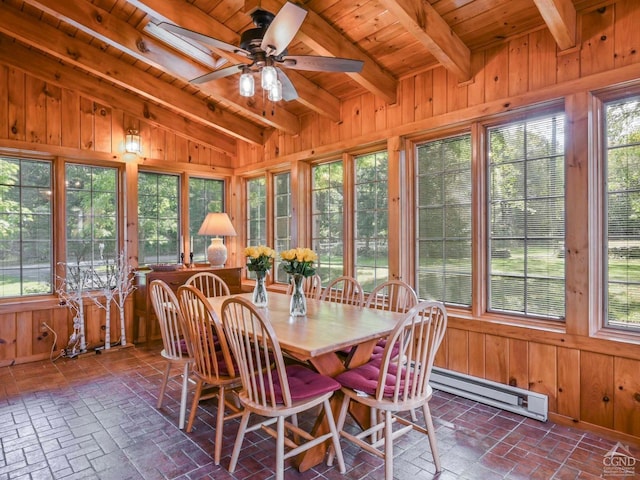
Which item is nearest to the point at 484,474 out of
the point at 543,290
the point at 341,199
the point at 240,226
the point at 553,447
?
the point at 553,447

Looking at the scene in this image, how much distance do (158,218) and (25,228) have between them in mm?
1428

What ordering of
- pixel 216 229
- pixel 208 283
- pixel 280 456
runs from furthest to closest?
pixel 216 229 → pixel 208 283 → pixel 280 456

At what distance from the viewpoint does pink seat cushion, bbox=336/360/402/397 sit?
209 cm

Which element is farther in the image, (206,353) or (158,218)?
(158,218)

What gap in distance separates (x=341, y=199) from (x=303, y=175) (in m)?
0.68

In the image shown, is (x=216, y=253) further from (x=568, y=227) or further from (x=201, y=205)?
(x=568, y=227)

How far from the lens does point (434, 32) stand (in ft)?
9.05

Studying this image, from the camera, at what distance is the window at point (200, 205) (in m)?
5.53

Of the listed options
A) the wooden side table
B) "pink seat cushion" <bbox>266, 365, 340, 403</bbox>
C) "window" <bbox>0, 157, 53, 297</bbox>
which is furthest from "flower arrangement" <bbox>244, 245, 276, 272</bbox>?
"window" <bbox>0, 157, 53, 297</bbox>

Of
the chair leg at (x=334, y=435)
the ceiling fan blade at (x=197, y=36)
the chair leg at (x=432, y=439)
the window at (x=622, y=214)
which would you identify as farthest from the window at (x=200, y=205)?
the window at (x=622, y=214)

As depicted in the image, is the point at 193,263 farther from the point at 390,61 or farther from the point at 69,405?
the point at 390,61

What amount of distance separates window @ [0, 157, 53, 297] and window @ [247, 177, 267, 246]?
2.45 meters

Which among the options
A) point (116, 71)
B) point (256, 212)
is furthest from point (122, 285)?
point (116, 71)

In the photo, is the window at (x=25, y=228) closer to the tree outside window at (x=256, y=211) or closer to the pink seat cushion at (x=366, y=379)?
the tree outside window at (x=256, y=211)
